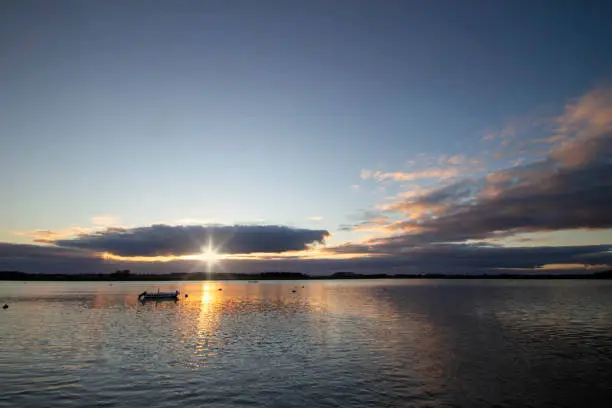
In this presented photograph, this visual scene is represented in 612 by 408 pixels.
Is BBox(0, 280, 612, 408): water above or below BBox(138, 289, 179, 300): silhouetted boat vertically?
→ below

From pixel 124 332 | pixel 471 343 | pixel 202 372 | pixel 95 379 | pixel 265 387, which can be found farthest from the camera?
pixel 124 332

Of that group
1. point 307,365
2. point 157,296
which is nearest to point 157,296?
point 157,296

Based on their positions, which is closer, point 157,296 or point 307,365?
point 307,365

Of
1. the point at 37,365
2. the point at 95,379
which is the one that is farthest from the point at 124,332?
the point at 95,379

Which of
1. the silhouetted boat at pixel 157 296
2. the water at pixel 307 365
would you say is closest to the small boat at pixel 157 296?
A: the silhouetted boat at pixel 157 296

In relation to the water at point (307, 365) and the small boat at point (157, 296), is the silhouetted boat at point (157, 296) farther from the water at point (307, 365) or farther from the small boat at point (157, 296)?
the water at point (307, 365)

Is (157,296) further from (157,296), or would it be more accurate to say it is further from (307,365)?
(307,365)

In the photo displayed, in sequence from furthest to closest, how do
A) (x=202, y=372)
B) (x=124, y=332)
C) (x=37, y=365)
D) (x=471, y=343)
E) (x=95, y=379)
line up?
(x=124, y=332)
(x=471, y=343)
(x=37, y=365)
(x=202, y=372)
(x=95, y=379)

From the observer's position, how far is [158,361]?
35.1 meters

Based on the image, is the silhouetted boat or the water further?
the silhouetted boat

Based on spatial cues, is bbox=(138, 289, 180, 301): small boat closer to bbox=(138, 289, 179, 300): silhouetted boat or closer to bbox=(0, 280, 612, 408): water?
bbox=(138, 289, 179, 300): silhouetted boat

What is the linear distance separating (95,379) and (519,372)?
3254cm

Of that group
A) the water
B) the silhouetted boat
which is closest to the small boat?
the silhouetted boat

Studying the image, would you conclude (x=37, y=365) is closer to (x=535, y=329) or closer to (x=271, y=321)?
(x=271, y=321)
